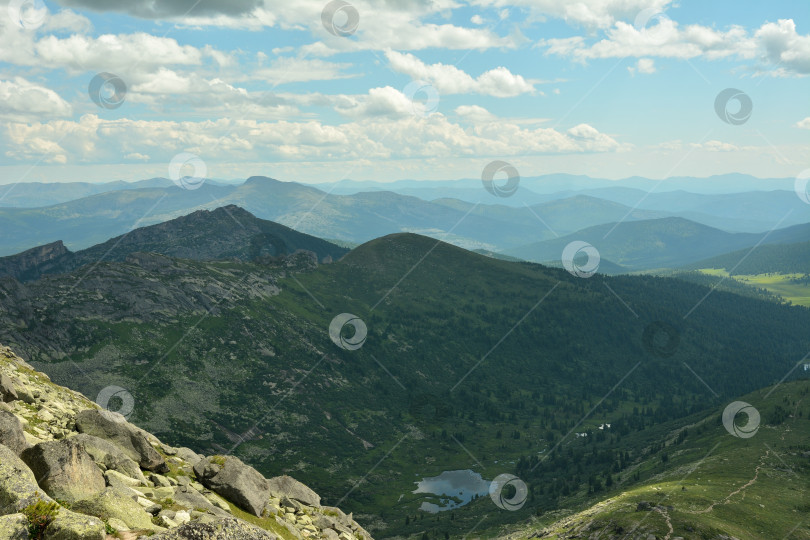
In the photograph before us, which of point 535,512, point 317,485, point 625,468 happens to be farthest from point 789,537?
point 317,485

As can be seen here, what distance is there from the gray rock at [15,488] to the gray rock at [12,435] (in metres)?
4.71

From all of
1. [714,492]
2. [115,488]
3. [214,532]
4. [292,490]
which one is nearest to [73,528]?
[214,532]

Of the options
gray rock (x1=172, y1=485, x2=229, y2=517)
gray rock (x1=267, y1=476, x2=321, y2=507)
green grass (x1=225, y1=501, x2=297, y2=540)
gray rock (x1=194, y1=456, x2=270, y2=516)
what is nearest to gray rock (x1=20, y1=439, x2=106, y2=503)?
gray rock (x1=172, y1=485, x2=229, y2=517)

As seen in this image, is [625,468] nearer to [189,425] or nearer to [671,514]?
[671,514]

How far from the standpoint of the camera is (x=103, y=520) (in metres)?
21.0

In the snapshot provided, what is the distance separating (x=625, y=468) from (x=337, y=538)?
6612 inches

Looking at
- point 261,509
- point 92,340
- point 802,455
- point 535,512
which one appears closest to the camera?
point 261,509

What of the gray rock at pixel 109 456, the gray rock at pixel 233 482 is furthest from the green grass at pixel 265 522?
the gray rock at pixel 109 456

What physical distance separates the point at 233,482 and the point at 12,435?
535 inches

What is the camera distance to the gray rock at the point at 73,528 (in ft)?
58.1

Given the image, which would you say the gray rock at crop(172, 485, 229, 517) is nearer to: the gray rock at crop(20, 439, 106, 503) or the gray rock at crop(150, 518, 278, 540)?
the gray rock at crop(20, 439, 106, 503)

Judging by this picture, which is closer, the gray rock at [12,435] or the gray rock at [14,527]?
the gray rock at [14,527]

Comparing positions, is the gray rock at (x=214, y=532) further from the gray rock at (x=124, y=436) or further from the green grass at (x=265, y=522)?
the gray rock at (x=124, y=436)

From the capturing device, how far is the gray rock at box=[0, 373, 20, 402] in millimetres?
33969
